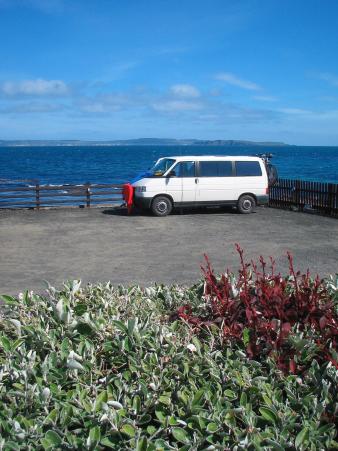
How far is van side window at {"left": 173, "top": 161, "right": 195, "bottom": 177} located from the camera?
64.0 feet

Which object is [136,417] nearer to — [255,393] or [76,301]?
[255,393]

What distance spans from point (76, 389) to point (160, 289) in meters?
2.01

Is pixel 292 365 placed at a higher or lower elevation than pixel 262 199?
higher

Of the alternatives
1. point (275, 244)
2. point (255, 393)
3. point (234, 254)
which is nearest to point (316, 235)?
point (275, 244)

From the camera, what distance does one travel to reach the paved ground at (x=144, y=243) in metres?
10.8

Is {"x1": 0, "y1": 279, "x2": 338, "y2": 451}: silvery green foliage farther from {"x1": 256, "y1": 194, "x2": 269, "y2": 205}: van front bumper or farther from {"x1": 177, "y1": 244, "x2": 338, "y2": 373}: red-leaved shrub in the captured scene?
{"x1": 256, "y1": 194, "x2": 269, "y2": 205}: van front bumper

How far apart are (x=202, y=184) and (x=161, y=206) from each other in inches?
70.1

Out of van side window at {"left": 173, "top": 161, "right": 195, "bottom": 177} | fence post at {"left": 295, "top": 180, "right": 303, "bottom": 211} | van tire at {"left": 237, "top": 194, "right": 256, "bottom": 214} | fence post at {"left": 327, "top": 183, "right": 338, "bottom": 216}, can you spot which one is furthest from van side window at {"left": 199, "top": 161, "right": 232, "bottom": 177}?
fence post at {"left": 327, "top": 183, "right": 338, "bottom": 216}

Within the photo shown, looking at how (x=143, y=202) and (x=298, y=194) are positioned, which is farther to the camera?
(x=298, y=194)

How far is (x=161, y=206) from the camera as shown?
1950 cm

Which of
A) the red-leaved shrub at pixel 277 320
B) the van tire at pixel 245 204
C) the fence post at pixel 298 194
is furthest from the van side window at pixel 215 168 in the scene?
the red-leaved shrub at pixel 277 320

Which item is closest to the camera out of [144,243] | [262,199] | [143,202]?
[144,243]

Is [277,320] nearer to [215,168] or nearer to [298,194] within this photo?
[215,168]

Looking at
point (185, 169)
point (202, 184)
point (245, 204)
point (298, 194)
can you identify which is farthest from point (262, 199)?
point (185, 169)
